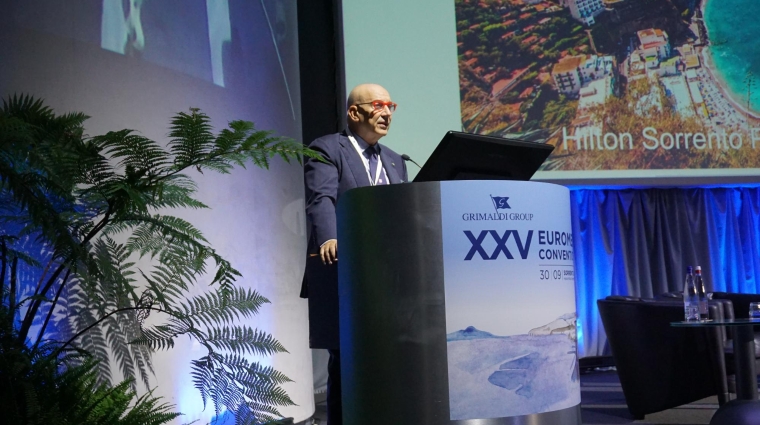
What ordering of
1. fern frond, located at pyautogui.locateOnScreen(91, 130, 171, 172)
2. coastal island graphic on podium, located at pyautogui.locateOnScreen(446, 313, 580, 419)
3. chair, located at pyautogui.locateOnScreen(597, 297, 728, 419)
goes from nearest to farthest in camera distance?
coastal island graphic on podium, located at pyautogui.locateOnScreen(446, 313, 580, 419) < fern frond, located at pyautogui.locateOnScreen(91, 130, 171, 172) < chair, located at pyautogui.locateOnScreen(597, 297, 728, 419)

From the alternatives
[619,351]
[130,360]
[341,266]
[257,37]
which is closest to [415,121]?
[257,37]

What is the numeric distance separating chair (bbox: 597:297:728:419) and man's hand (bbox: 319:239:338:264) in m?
2.62

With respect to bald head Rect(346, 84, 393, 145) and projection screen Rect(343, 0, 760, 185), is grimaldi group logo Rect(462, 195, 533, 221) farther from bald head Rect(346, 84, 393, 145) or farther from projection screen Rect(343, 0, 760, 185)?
projection screen Rect(343, 0, 760, 185)

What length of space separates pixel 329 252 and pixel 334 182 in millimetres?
412

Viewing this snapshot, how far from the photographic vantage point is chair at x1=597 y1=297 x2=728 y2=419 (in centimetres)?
423

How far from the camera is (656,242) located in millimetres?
7305

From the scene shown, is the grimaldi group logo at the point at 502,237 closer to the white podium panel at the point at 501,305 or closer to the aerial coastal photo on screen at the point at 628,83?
the white podium panel at the point at 501,305

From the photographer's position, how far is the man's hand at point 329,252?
7.62ft

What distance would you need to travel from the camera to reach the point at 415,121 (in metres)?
5.68

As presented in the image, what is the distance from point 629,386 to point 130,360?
2.87 meters

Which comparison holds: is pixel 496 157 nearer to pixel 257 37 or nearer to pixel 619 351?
pixel 257 37

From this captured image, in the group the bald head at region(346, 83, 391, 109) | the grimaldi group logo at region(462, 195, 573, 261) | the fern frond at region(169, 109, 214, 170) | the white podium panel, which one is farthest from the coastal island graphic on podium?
the bald head at region(346, 83, 391, 109)

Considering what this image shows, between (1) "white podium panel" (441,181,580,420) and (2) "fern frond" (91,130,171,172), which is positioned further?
(2) "fern frond" (91,130,171,172)

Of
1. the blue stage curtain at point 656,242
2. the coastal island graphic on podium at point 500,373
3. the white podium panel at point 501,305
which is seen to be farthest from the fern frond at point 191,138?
the blue stage curtain at point 656,242
